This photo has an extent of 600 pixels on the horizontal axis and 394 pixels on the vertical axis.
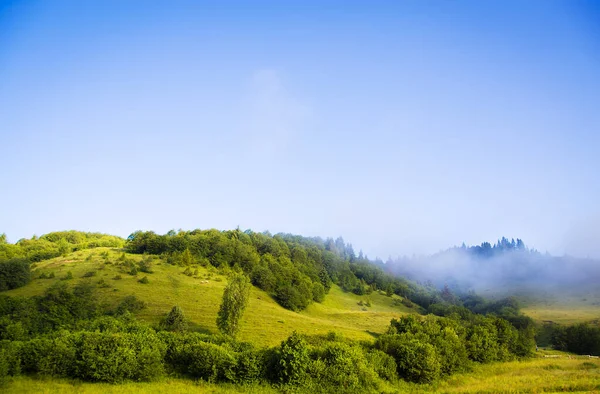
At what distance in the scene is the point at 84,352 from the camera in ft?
90.7

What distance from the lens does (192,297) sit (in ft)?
265

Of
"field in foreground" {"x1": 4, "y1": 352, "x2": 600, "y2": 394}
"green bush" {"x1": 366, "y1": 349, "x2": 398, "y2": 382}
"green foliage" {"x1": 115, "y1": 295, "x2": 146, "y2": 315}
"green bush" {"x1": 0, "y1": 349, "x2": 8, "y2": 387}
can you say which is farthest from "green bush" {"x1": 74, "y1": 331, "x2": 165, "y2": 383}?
"green foliage" {"x1": 115, "y1": 295, "x2": 146, "y2": 315}

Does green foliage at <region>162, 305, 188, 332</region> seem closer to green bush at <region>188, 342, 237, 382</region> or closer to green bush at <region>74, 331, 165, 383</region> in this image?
green bush at <region>74, 331, 165, 383</region>

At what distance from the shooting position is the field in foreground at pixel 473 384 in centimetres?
2530

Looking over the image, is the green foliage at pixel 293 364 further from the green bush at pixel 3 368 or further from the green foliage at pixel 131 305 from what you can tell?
the green foliage at pixel 131 305

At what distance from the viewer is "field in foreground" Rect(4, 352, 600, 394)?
25.3 meters

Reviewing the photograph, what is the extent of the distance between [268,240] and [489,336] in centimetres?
13486

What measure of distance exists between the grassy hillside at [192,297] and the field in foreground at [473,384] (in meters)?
27.5

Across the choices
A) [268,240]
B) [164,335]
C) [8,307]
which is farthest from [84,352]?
[268,240]

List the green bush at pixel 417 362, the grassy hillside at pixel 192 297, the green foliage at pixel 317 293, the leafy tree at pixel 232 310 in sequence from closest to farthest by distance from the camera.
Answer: the green bush at pixel 417 362 → the leafy tree at pixel 232 310 → the grassy hillside at pixel 192 297 → the green foliage at pixel 317 293

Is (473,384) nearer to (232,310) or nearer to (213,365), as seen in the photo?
(213,365)

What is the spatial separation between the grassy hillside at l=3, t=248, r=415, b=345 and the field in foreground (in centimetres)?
2752

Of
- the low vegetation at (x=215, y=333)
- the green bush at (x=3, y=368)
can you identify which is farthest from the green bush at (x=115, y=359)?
the green bush at (x=3, y=368)

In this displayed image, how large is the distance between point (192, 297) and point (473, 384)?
61.3 meters
